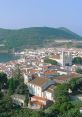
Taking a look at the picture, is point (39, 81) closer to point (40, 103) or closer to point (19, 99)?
point (19, 99)

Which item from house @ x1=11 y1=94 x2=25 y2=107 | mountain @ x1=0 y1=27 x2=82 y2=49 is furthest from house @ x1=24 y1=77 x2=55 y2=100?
mountain @ x1=0 y1=27 x2=82 y2=49

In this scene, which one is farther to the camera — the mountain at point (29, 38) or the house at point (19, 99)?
the mountain at point (29, 38)

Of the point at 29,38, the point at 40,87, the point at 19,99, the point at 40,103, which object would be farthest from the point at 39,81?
the point at 29,38

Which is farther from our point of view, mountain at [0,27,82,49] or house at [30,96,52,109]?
mountain at [0,27,82,49]

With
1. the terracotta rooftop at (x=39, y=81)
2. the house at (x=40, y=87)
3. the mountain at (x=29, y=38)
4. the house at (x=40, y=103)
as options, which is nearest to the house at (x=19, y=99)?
the house at (x=40, y=103)

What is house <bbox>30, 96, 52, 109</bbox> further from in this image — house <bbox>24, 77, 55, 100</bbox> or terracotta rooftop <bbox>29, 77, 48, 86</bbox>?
terracotta rooftop <bbox>29, 77, 48, 86</bbox>

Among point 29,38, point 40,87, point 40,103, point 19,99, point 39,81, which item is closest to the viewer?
point 40,103

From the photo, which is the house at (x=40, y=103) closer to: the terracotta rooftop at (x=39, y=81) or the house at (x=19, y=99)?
the house at (x=19, y=99)

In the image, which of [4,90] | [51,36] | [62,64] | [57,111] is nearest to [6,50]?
[51,36]

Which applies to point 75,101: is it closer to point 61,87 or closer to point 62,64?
point 61,87

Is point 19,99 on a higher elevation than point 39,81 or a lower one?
lower

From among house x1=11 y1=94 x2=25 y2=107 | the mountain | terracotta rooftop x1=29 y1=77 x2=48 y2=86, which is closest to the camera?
house x1=11 y1=94 x2=25 y2=107
